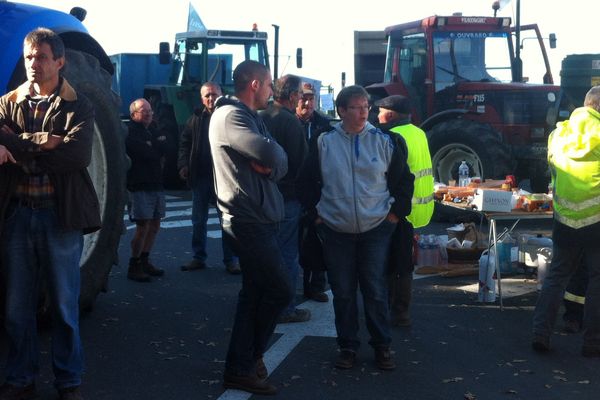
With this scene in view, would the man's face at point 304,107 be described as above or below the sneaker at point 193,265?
above

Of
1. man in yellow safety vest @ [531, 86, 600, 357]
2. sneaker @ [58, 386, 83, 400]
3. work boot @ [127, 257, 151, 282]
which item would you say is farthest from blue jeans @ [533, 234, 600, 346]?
work boot @ [127, 257, 151, 282]

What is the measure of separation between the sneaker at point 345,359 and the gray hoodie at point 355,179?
754 mm

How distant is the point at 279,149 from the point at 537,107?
10.8m

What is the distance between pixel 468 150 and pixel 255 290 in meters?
9.77

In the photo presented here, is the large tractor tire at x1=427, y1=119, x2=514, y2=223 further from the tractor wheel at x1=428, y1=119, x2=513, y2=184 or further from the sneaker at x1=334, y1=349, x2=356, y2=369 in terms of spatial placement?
the sneaker at x1=334, y1=349, x2=356, y2=369

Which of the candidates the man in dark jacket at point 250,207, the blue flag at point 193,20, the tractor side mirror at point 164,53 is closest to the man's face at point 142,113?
the man in dark jacket at point 250,207

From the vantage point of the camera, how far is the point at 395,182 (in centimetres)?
637

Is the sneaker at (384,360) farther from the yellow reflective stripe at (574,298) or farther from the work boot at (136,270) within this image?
the work boot at (136,270)

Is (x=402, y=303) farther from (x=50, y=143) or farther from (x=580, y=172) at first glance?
(x=50, y=143)

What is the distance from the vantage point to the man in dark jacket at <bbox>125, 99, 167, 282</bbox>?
938 centimetres

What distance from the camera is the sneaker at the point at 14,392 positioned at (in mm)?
5242

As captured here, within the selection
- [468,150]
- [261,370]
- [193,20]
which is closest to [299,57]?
[193,20]

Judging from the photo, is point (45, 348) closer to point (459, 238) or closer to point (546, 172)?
point (459, 238)

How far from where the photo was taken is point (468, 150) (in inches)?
591
